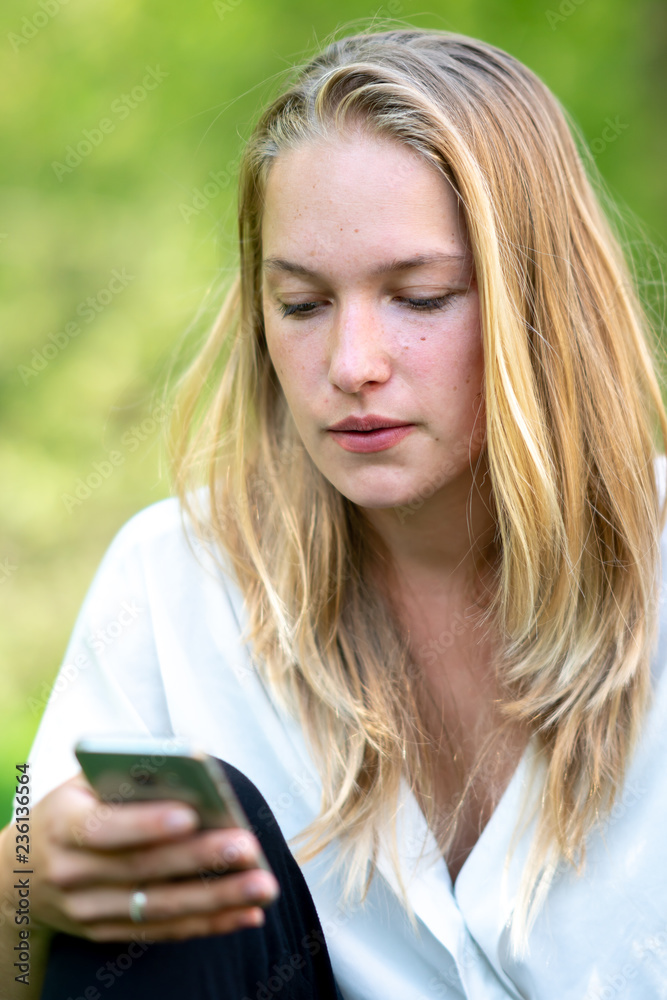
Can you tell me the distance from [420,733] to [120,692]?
61 cm

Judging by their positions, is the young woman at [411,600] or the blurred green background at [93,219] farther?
the blurred green background at [93,219]

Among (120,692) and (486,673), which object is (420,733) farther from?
(120,692)

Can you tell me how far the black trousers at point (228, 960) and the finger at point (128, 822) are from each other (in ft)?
0.54

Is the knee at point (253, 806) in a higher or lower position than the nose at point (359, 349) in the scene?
lower

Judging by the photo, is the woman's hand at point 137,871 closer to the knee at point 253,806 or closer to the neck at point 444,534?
the knee at point 253,806

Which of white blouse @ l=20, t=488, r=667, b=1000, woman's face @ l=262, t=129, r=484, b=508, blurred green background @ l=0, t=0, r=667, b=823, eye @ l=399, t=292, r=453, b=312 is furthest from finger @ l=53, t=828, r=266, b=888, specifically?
blurred green background @ l=0, t=0, r=667, b=823

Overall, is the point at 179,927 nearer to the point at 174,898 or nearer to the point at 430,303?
the point at 174,898

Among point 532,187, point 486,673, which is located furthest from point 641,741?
point 532,187

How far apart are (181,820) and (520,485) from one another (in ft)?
2.60

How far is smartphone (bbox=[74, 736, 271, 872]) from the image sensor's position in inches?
43.4

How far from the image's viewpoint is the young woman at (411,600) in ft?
5.04

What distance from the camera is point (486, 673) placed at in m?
1.84

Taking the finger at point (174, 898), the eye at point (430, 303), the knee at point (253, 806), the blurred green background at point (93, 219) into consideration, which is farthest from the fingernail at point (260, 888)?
the blurred green background at point (93, 219)

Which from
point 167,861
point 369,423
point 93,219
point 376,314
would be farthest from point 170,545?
point 93,219
